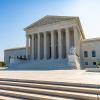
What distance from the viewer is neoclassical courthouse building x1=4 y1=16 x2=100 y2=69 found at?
133 ft

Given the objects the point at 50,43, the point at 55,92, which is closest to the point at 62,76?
the point at 55,92

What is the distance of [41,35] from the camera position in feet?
159

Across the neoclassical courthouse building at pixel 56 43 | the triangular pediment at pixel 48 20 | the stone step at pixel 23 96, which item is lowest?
the stone step at pixel 23 96

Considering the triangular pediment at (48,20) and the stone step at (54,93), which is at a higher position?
the triangular pediment at (48,20)

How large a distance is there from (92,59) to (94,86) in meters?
37.4

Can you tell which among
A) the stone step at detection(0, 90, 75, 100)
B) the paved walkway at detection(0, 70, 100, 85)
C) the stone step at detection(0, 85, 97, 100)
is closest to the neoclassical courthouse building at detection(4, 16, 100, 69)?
the paved walkway at detection(0, 70, 100, 85)

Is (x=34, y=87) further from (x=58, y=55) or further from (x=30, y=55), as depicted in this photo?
(x=30, y=55)

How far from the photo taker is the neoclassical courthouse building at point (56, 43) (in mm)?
40562

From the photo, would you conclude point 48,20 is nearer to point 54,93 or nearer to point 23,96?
point 23,96

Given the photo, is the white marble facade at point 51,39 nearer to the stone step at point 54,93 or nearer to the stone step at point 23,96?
the stone step at point 54,93

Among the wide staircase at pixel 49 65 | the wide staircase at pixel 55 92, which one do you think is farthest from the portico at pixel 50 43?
the wide staircase at pixel 55 92

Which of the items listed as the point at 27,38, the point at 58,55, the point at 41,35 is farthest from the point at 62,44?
the point at 27,38

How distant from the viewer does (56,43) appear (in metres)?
45.8

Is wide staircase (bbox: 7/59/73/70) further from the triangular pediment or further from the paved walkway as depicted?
the paved walkway
